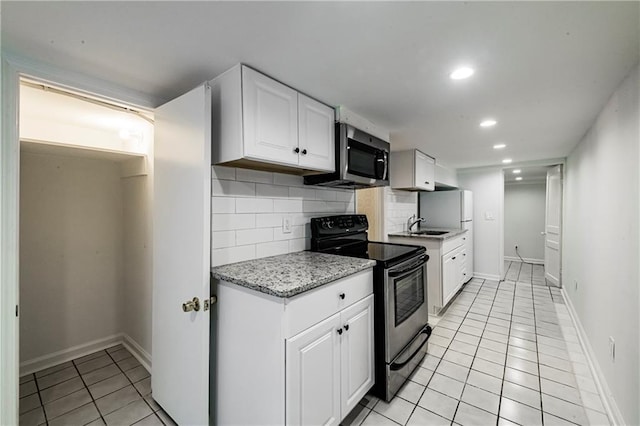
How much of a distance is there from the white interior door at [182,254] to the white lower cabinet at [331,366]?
549mm

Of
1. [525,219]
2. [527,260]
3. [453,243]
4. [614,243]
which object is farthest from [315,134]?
[527,260]

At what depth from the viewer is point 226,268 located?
5.39 ft

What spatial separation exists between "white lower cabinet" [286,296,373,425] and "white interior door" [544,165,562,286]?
173 inches

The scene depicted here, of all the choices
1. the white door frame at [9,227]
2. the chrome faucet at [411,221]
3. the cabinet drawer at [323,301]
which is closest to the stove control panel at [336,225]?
the cabinet drawer at [323,301]

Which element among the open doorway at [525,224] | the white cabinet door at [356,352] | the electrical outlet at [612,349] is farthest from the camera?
the open doorway at [525,224]

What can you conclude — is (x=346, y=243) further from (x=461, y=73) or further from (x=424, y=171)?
(x=424, y=171)

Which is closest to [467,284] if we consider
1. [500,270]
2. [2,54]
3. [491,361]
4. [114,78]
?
[500,270]

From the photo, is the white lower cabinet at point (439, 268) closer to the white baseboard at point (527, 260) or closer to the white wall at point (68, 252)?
the white wall at point (68, 252)

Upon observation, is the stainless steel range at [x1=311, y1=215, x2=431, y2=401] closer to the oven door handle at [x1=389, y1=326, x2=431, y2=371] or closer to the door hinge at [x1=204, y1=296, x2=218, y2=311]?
the oven door handle at [x1=389, y1=326, x2=431, y2=371]

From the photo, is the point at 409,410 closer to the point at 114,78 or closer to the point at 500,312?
the point at 500,312

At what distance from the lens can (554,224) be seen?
449 cm

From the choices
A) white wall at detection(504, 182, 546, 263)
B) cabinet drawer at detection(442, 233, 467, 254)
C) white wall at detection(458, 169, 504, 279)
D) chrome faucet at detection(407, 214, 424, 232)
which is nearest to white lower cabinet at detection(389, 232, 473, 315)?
cabinet drawer at detection(442, 233, 467, 254)

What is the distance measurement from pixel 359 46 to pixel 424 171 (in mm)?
2771

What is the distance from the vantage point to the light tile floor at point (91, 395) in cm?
174
